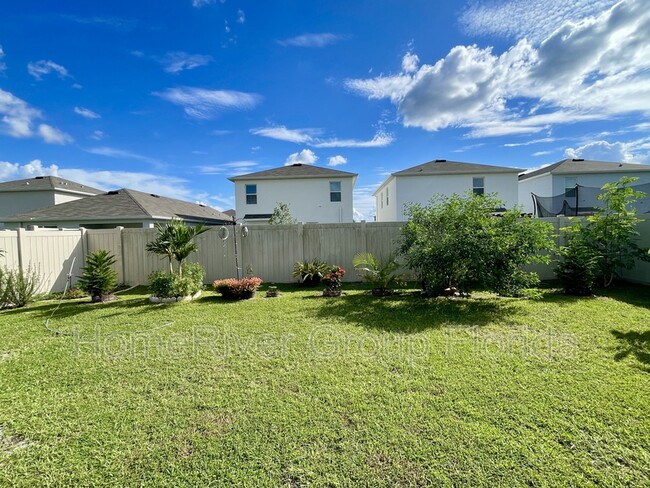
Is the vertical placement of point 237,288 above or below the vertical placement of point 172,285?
below

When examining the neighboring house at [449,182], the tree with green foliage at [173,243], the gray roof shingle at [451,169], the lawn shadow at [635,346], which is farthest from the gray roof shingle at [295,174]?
the lawn shadow at [635,346]

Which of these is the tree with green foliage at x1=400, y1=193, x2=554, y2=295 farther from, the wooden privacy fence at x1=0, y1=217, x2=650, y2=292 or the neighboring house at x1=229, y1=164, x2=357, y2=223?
the neighboring house at x1=229, y1=164, x2=357, y2=223

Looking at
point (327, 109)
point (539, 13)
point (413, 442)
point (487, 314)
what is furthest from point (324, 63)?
point (413, 442)

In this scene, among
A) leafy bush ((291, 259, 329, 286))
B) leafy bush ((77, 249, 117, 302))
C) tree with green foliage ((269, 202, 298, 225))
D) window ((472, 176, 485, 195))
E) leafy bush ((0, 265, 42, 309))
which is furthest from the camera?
window ((472, 176, 485, 195))

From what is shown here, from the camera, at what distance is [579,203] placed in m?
9.09

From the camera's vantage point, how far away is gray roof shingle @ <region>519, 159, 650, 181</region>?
1841cm

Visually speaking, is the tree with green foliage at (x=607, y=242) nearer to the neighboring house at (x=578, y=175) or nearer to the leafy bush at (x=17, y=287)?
the neighboring house at (x=578, y=175)

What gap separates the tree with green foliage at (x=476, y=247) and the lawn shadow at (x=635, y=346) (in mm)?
1648

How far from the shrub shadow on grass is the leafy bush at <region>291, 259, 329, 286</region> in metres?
1.68

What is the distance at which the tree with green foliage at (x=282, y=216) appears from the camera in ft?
53.4

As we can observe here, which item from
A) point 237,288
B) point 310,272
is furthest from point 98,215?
point 310,272

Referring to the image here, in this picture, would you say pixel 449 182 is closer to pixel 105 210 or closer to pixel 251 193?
pixel 251 193

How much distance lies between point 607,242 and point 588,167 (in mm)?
16244

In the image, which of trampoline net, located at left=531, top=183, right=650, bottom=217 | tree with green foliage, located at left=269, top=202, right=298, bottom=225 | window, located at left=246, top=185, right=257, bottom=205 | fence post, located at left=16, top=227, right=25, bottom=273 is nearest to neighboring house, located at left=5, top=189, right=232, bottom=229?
tree with green foliage, located at left=269, top=202, right=298, bottom=225
